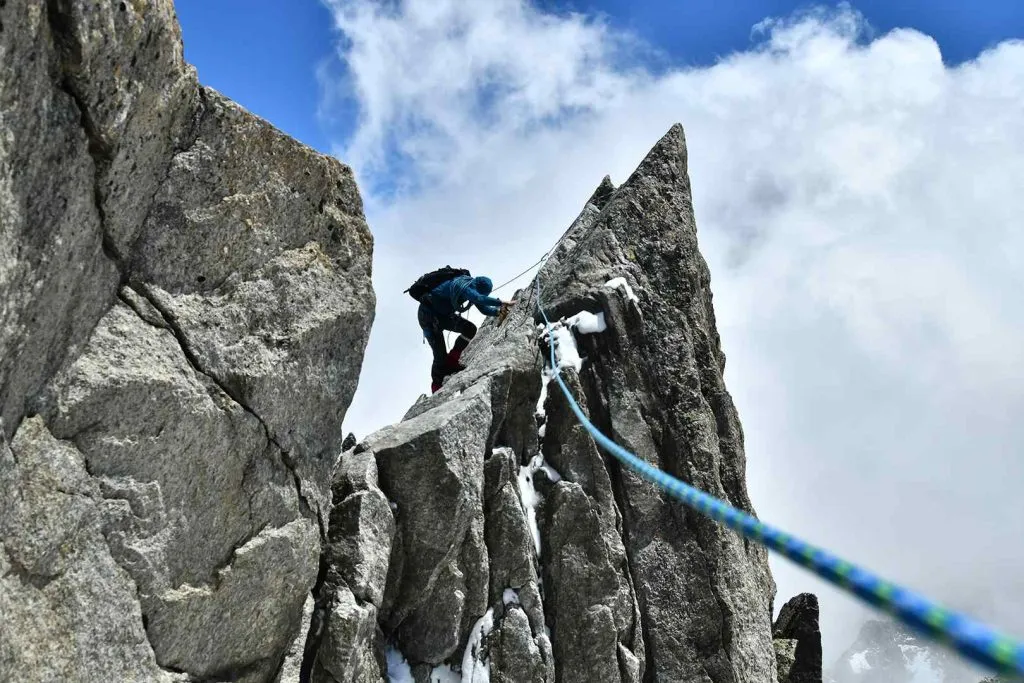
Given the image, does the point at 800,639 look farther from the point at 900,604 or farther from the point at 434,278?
the point at 900,604

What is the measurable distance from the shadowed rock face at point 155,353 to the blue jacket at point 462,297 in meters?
4.86

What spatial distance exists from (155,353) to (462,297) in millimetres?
7526

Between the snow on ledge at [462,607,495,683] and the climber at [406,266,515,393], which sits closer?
the snow on ledge at [462,607,495,683]

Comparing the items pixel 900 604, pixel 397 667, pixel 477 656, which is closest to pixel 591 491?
pixel 477 656

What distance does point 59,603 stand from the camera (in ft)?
20.9

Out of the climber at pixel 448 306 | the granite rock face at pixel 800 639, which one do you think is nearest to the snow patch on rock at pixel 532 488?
the climber at pixel 448 306

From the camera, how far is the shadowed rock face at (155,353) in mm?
5898

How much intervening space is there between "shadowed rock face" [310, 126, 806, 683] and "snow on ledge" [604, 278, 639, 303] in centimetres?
6

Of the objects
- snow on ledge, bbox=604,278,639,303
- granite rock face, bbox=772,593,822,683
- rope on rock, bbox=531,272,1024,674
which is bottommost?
rope on rock, bbox=531,272,1024,674

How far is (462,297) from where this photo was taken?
14500 mm

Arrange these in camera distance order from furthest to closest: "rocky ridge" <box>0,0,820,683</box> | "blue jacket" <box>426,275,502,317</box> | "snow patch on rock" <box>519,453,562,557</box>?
"blue jacket" <box>426,275,502,317</box>
"snow patch on rock" <box>519,453,562,557</box>
"rocky ridge" <box>0,0,820,683</box>

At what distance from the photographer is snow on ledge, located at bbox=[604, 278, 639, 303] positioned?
16.2 meters

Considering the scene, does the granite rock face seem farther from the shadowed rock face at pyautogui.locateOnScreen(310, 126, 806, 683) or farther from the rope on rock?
the rope on rock

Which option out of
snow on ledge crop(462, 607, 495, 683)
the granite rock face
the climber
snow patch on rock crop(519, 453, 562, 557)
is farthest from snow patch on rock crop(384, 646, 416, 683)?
the granite rock face
